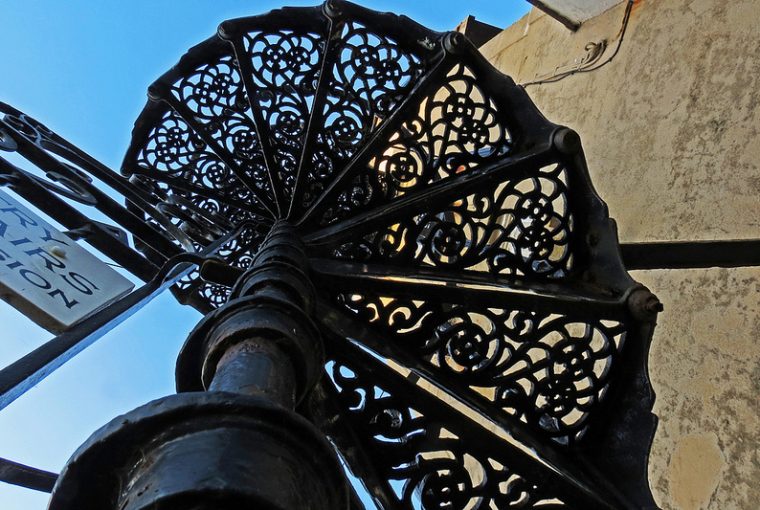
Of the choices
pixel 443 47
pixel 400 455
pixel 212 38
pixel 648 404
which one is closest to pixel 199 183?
pixel 212 38

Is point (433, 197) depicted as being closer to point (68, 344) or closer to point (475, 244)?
point (475, 244)

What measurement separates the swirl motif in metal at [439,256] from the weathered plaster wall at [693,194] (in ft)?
2.07

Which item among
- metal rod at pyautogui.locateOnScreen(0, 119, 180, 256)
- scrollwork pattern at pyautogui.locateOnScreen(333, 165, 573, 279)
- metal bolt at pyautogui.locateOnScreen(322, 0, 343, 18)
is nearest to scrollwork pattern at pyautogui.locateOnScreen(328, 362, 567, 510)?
scrollwork pattern at pyautogui.locateOnScreen(333, 165, 573, 279)

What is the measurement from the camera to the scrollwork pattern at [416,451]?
267 cm

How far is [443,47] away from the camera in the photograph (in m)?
3.66

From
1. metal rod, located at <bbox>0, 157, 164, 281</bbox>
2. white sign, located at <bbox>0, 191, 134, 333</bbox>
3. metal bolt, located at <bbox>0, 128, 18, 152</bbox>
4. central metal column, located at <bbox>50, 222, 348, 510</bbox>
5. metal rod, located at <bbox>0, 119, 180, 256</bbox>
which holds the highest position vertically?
metal rod, located at <bbox>0, 119, 180, 256</bbox>

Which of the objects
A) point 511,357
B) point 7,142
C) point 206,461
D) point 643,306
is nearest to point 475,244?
point 511,357

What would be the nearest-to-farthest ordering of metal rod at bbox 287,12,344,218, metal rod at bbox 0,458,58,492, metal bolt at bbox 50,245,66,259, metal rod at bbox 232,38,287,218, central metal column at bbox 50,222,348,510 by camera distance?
central metal column at bbox 50,222,348,510 → metal bolt at bbox 50,245,66,259 → metal rod at bbox 0,458,58,492 → metal rod at bbox 287,12,344,218 → metal rod at bbox 232,38,287,218

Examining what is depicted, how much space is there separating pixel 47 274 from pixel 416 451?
1502 mm

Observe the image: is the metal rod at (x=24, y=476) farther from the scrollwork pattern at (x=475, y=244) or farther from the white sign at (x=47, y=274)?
the scrollwork pattern at (x=475, y=244)

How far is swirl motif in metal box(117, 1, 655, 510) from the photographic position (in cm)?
271

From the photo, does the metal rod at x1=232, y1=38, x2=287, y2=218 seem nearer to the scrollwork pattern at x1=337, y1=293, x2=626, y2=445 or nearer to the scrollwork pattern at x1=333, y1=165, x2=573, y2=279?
the scrollwork pattern at x1=333, y1=165, x2=573, y2=279

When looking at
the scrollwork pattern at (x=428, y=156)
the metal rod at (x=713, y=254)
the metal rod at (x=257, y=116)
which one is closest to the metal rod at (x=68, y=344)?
the scrollwork pattern at (x=428, y=156)

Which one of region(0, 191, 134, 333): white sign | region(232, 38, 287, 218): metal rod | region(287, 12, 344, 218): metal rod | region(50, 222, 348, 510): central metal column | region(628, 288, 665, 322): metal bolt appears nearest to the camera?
region(50, 222, 348, 510): central metal column
